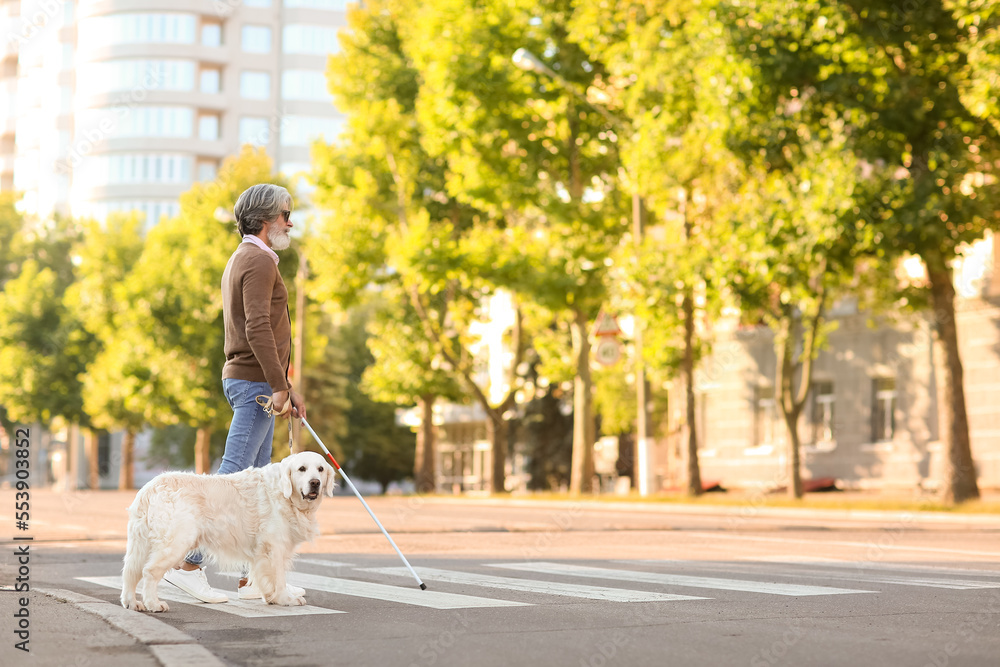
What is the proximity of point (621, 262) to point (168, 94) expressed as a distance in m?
68.8

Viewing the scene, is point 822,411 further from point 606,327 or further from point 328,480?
point 328,480

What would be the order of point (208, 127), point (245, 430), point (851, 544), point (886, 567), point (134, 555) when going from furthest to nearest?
point (208, 127) → point (851, 544) → point (886, 567) → point (245, 430) → point (134, 555)

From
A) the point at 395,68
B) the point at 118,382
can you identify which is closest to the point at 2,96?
the point at 118,382

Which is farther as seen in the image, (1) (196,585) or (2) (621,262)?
(2) (621,262)

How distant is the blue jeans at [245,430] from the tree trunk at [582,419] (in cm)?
2235

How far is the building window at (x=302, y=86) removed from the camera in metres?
89.9

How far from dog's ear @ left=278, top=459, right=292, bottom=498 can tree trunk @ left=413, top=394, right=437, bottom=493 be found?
31.6 metres

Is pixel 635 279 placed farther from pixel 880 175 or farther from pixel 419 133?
pixel 419 133

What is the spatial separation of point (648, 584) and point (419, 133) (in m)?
27.8

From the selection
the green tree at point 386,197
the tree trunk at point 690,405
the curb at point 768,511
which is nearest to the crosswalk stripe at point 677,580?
the curb at point 768,511

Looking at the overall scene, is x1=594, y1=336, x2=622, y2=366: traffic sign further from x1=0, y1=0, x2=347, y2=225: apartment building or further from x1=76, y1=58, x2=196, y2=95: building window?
x1=76, y1=58, x2=196, y2=95: building window

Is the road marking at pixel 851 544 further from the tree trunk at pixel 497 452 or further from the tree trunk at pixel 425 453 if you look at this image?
the tree trunk at pixel 425 453

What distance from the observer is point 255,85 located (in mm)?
90250

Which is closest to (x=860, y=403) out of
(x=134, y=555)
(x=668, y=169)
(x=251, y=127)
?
(x=668, y=169)
